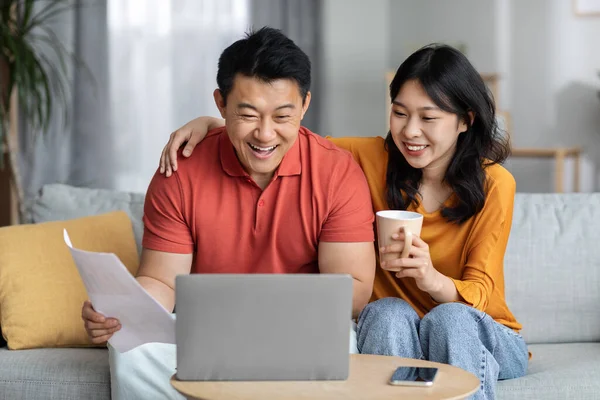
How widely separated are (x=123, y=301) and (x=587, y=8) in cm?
461

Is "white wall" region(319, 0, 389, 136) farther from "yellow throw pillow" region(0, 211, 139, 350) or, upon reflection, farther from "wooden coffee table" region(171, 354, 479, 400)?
"wooden coffee table" region(171, 354, 479, 400)

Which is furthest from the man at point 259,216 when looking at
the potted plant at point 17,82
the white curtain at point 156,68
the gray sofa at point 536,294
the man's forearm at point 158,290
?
the white curtain at point 156,68

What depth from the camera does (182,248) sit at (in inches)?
76.2

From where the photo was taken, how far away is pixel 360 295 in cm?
192

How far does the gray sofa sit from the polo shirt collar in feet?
1.86

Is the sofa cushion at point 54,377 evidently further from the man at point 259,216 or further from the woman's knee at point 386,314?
the woman's knee at point 386,314

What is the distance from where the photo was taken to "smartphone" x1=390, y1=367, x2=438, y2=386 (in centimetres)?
136

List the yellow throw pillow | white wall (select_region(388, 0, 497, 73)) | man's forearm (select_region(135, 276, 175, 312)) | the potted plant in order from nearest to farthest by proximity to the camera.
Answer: man's forearm (select_region(135, 276, 175, 312)) → the yellow throw pillow → the potted plant → white wall (select_region(388, 0, 497, 73))

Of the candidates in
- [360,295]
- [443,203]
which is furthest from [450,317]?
[443,203]

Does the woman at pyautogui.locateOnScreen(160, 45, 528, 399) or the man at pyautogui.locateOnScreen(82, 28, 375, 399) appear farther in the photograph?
the man at pyautogui.locateOnScreen(82, 28, 375, 399)

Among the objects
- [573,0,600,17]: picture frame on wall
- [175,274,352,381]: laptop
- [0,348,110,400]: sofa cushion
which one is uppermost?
[573,0,600,17]: picture frame on wall

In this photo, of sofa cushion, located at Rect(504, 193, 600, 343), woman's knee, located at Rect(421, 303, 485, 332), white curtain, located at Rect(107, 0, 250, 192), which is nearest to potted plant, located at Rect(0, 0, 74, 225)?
white curtain, located at Rect(107, 0, 250, 192)

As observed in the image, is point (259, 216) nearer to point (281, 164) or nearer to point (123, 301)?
point (281, 164)

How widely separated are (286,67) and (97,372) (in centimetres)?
86
